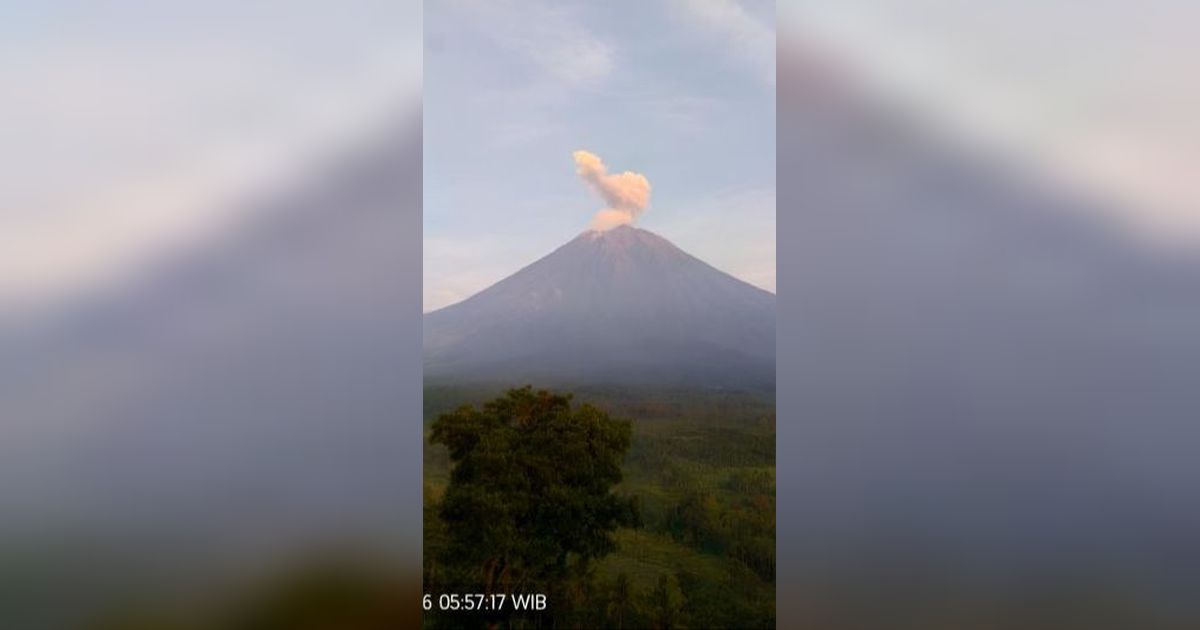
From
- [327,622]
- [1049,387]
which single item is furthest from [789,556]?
[327,622]

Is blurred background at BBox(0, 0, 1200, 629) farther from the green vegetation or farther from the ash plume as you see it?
the ash plume

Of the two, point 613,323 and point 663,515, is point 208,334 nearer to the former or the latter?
point 613,323

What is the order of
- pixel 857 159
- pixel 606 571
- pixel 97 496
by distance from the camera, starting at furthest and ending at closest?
pixel 606 571, pixel 857 159, pixel 97 496

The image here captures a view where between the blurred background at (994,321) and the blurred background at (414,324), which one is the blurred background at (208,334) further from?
the blurred background at (994,321)

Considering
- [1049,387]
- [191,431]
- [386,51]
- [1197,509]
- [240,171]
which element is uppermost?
[386,51]

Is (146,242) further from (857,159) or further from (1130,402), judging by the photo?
(1130,402)

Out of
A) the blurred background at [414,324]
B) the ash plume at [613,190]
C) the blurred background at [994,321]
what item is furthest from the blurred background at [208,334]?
the blurred background at [994,321]

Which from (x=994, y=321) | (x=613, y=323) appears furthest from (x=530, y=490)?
(x=994, y=321)
